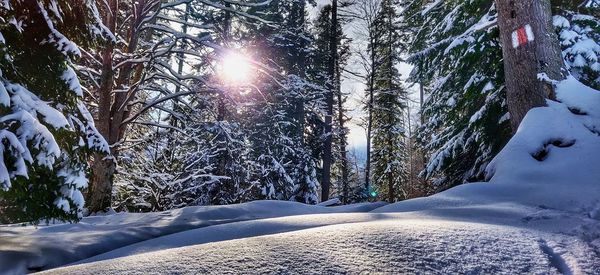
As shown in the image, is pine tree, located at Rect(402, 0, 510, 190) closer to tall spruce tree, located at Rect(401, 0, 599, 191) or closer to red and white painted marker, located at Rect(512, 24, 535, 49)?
tall spruce tree, located at Rect(401, 0, 599, 191)

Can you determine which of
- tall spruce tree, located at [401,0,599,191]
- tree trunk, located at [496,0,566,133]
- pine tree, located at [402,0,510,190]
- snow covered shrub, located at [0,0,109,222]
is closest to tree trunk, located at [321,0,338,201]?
pine tree, located at [402,0,510,190]

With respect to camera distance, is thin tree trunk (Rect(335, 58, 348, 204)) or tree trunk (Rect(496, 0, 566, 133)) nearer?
tree trunk (Rect(496, 0, 566, 133))

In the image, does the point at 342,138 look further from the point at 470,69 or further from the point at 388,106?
the point at 470,69

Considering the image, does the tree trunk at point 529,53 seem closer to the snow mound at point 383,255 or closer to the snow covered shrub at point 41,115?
the snow mound at point 383,255

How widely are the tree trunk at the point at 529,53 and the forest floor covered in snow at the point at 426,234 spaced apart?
0.84 feet

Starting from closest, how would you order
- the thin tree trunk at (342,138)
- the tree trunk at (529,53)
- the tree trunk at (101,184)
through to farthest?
the tree trunk at (529,53) < the tree trunk at (101,184) < the thin tree trunk at (342,138)

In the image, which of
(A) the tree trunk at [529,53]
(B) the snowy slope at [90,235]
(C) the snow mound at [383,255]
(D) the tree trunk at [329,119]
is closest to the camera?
(C) the snow mound at [383,255]

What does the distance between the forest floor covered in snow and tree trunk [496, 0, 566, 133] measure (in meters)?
0.26

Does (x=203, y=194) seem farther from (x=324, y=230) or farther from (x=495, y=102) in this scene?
(x=324, y=230)

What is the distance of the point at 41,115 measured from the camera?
122 inches

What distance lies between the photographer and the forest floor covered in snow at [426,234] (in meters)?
1.64

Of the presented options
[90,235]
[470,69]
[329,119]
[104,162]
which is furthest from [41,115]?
[329,119]

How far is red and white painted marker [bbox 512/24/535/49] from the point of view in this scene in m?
4.70

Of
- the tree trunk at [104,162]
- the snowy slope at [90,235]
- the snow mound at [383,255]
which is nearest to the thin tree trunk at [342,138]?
the tree trunk at [104,162]
